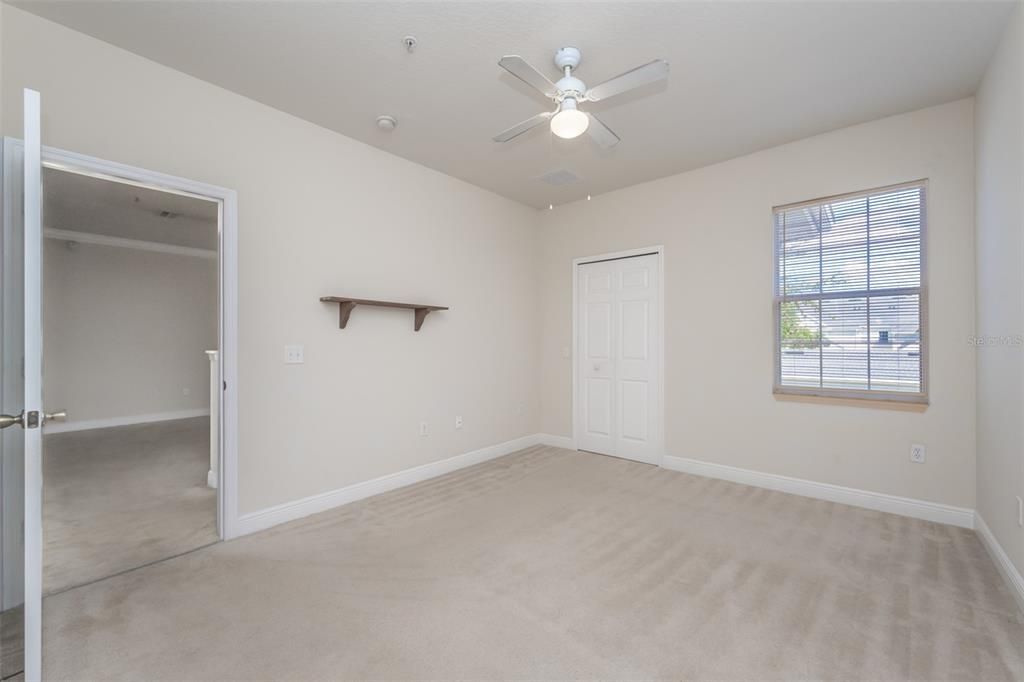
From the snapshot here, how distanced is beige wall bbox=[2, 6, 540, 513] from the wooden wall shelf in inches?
3.0

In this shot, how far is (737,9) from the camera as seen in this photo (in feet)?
6.92

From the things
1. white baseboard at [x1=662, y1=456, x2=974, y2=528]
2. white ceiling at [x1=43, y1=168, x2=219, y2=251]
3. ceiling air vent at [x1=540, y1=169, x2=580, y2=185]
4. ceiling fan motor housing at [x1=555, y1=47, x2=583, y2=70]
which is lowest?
white baseboard at [x1=662, y1=456, x2=974, y2=528]

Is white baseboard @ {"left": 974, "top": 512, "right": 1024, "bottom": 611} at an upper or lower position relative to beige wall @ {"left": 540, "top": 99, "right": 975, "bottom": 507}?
lower

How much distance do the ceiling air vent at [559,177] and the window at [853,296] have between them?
1.78 metres

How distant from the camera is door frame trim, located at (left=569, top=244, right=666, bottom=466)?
168 inches

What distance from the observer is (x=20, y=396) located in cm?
200

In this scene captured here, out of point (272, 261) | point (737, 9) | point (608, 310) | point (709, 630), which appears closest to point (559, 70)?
point (737, 9)

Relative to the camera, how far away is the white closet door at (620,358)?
4387mm

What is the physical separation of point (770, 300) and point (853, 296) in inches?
21.6

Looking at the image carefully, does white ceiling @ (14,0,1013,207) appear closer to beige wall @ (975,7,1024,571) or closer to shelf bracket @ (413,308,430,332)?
beige wall @ (975,7,1024,571)

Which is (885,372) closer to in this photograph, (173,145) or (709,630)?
(709,630)

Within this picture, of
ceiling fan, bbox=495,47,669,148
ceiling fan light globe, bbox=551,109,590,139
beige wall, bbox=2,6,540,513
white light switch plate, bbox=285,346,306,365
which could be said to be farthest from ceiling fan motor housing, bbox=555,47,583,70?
white light switch plate, bbox=285,346,306,365

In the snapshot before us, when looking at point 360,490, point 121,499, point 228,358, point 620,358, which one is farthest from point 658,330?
point 121,499

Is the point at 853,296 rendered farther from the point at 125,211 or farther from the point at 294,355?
the point at 125,211
